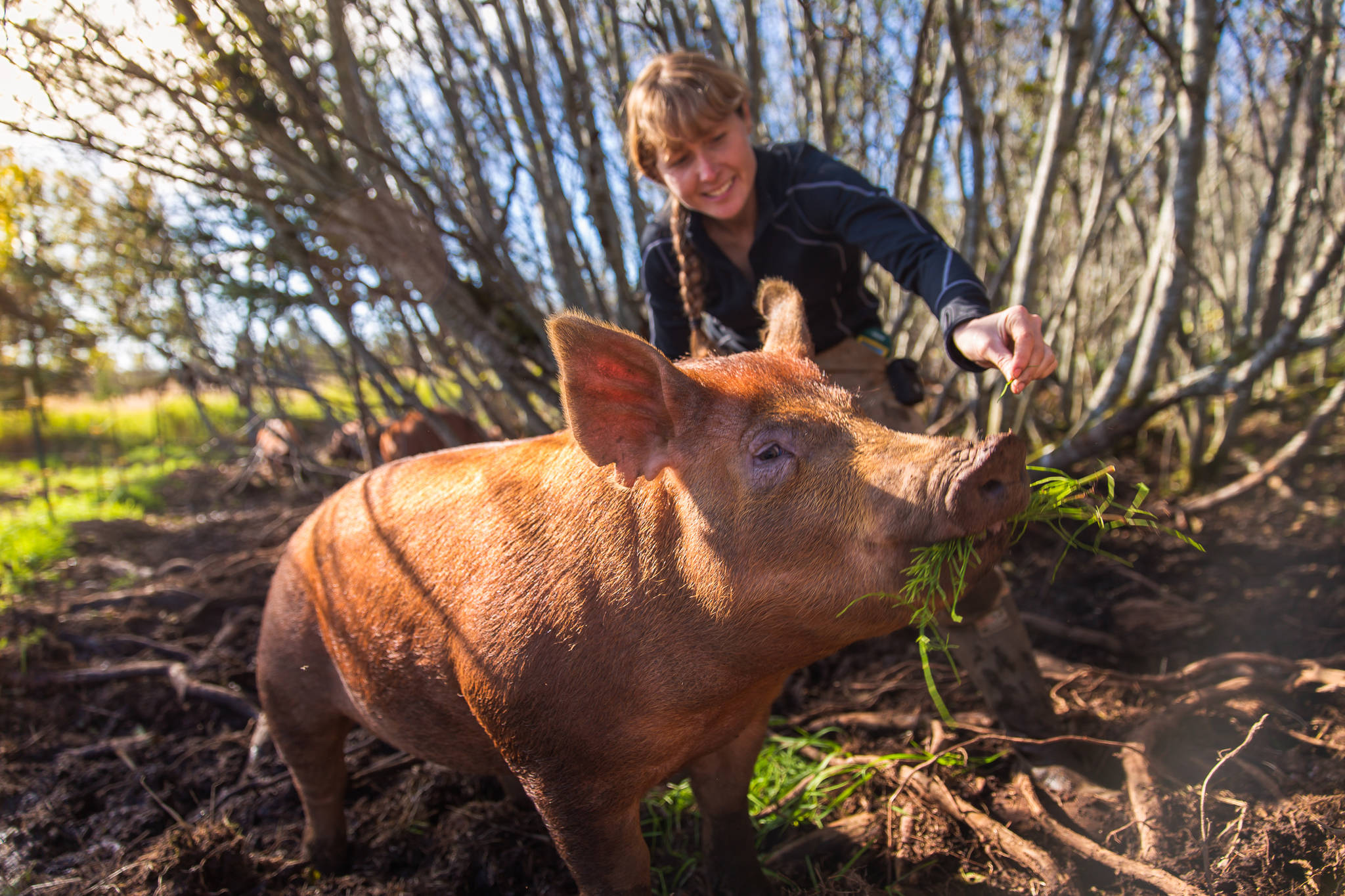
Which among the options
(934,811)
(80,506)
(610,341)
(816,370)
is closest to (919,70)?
(816,370)

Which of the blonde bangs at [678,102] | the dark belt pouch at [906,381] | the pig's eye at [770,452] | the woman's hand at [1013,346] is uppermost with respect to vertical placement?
the blonde bangs at [678,102]

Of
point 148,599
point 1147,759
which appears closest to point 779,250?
point 1147,759

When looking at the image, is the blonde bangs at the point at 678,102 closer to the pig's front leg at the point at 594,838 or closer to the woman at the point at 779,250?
the woman at the point at 779,250

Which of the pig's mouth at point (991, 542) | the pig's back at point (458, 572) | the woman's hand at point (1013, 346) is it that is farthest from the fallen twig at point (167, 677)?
the woman's hand at point (1013, 346)

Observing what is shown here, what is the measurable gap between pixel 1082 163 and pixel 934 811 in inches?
280

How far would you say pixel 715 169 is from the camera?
2568mm

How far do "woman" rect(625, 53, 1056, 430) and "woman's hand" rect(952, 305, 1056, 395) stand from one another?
0.09 meters

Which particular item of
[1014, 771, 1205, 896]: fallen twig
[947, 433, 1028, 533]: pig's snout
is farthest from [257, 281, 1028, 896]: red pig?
[1014, 771, 1205, 896]: fallen twig

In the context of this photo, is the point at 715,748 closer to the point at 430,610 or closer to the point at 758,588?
the point at 758,588

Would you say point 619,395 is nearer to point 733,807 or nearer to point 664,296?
point 664,296

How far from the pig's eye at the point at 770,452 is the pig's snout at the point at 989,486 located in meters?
0.49

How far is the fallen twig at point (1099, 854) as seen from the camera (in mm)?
1977

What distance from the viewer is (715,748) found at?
7.07 feet

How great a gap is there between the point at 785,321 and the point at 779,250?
1.94 feet
